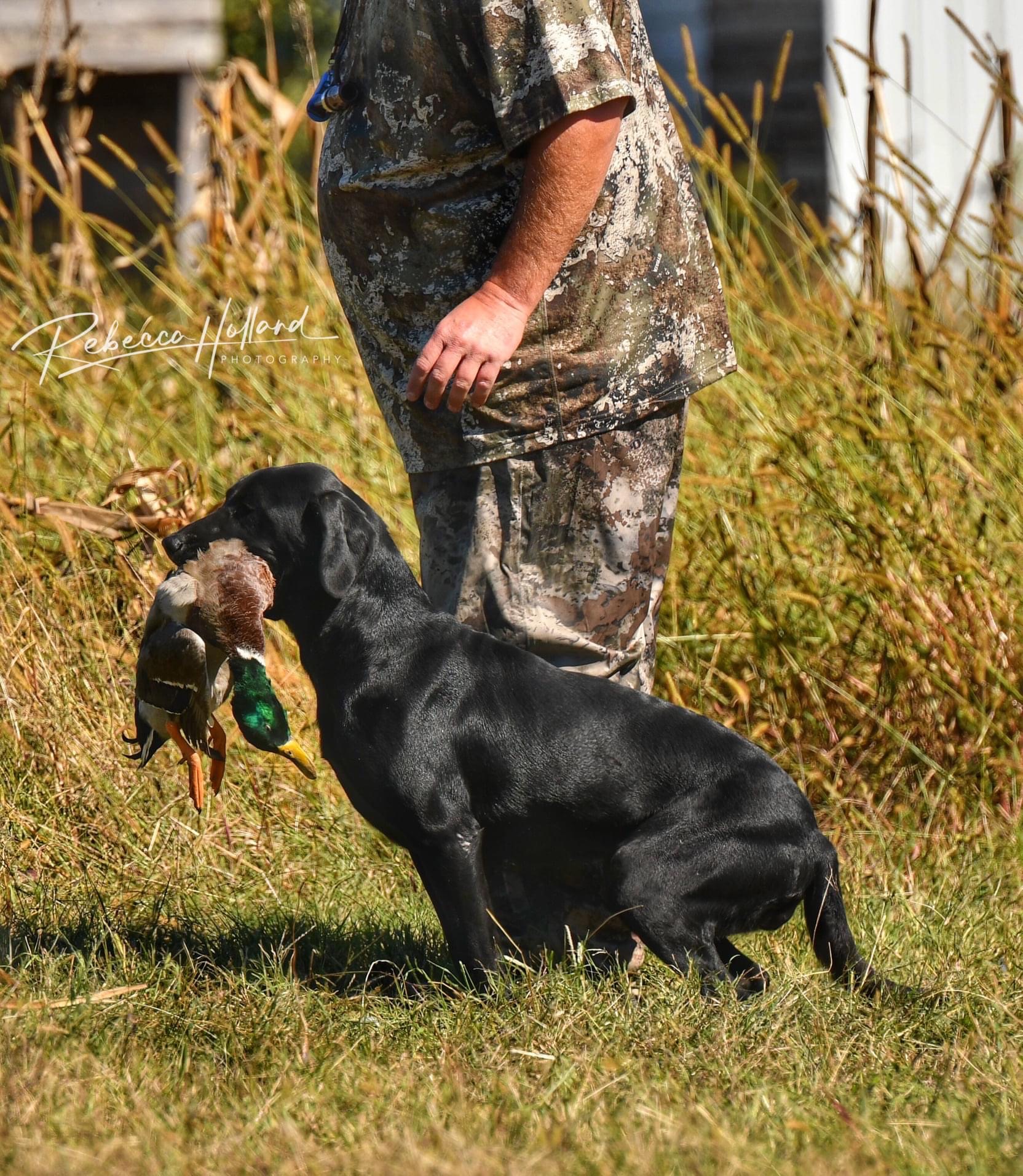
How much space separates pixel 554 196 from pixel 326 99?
54 cm

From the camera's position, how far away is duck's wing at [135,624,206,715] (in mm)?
2564

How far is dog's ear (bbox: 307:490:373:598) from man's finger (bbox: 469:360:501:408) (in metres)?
0.32

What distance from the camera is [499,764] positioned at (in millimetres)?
2561

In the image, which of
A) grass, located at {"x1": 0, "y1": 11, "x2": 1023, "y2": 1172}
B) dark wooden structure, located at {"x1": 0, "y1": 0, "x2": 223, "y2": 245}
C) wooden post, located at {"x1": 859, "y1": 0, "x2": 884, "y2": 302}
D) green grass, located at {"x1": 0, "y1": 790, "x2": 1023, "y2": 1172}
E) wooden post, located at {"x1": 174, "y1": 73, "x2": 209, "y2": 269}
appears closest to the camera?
green grass, located at {"x1": 0, "y1": 790, "x2": 1023, "y2": 1172}

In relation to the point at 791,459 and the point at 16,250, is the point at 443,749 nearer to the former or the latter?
the point at 791,459

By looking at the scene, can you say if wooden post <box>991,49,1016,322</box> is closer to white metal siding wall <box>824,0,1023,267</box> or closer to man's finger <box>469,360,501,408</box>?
man's finger <box>469,360,501,408</box>

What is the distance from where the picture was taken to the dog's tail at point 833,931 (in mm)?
2617

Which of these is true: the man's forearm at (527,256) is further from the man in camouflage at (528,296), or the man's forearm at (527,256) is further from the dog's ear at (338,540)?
the dog's ear at (338,540)

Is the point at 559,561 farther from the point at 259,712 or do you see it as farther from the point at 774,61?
the point at 774,61

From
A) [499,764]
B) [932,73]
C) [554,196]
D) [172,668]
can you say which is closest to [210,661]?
[172,668]

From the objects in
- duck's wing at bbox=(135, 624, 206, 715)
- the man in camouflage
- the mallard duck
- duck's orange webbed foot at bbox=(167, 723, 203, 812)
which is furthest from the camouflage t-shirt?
duck's orange webbed foot at bbox=(167, 723, 203, 812)

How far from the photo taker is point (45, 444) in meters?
4.46

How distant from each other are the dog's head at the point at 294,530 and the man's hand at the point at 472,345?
0.28 metres

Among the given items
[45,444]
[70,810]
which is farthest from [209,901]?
[45,444]
